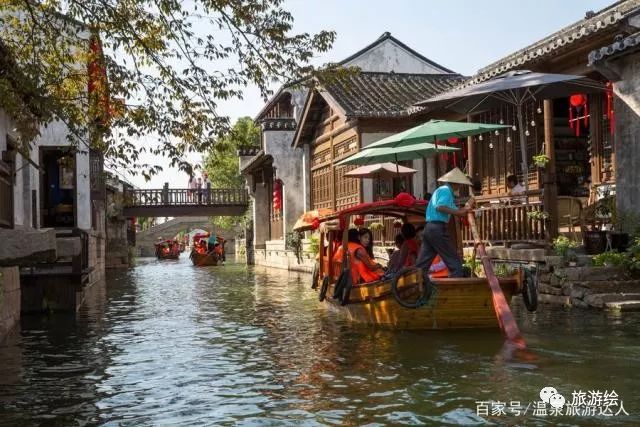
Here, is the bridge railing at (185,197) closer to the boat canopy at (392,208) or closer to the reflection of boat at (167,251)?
the reflection of boat at (167,251)

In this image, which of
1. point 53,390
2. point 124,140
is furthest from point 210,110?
point 53,390

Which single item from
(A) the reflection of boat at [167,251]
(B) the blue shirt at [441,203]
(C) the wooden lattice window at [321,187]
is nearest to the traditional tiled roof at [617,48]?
(B) the blue shirt at [441,203]

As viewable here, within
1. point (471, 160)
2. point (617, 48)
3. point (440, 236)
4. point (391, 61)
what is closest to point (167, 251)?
point (391, 61)

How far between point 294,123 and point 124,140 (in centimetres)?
2136

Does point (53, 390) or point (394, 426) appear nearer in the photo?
point (394, 426)

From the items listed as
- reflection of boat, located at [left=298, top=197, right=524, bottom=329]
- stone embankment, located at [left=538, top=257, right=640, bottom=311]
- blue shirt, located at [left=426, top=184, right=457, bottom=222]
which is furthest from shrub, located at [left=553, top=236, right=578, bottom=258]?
blue shirt, located at [left=426, top=184, right=457, bottom=222]

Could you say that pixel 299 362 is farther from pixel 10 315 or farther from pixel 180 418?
pixel 10 315

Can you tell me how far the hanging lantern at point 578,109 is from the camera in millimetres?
13156

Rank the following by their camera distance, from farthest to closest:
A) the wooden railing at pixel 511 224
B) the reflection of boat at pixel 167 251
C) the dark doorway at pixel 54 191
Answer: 1. the reflection of boat at pixel 167 251
2. the dark doorway at pixel 54 191
3. the wooden railing at pixel 511 224

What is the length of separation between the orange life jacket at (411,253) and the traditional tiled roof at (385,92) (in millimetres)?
8898

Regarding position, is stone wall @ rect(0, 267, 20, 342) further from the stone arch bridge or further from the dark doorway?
the stone arch bridge

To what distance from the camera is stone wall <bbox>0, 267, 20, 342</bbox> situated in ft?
31.1

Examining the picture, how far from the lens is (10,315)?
10.5 meters

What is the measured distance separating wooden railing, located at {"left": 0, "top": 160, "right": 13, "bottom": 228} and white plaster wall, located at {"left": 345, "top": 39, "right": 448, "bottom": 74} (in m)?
19.6
